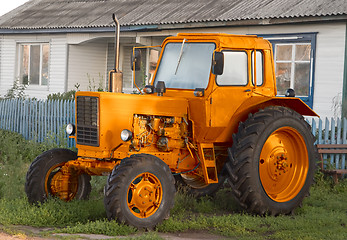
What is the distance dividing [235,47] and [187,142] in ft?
4.65

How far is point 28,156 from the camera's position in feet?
43.2

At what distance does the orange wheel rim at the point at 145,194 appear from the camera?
6.68 metres

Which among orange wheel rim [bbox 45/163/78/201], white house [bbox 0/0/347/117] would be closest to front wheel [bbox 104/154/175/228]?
orange wheel rim [bbox 45/163/78/201]

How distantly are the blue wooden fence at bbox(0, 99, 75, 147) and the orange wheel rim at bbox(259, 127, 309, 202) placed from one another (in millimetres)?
6751

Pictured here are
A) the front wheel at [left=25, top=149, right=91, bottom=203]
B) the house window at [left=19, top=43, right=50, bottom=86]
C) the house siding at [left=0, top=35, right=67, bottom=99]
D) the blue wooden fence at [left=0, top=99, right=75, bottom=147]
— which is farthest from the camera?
the house window at [left=19, top=43, right=50, bottom=86]

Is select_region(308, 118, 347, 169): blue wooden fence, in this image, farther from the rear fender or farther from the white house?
the white house

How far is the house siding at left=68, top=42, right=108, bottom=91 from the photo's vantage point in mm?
20750

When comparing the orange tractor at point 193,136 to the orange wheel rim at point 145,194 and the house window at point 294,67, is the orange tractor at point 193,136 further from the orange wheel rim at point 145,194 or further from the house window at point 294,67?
the house window at point 294,67

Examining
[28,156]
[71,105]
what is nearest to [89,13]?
[71,105]

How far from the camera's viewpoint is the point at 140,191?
670 cm

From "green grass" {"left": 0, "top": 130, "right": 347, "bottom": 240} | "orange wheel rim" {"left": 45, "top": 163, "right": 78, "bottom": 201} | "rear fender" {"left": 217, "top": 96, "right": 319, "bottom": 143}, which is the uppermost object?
"rear fender" {"left": 217, "top": 96, "right": 319, "bottom": 143}

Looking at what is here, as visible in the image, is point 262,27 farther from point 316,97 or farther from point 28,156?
point 28,156

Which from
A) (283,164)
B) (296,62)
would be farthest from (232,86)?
(296,62)

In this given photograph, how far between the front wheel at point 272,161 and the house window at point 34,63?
14.8 meters
